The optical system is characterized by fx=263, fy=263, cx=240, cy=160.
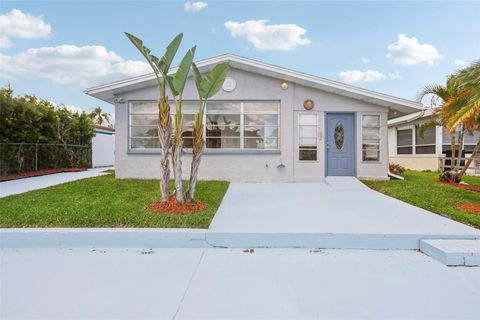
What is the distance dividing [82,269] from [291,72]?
8564 mm

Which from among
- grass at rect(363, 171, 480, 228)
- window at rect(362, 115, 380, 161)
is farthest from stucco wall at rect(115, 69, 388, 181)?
grass at rect(363, 171, 480, 228)

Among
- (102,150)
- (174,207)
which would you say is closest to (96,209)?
(174,207)

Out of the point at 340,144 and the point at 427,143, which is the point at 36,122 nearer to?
the point at 340,144

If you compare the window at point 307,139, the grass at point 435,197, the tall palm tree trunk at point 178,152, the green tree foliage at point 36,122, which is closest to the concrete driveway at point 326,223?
the grass at point 435,197

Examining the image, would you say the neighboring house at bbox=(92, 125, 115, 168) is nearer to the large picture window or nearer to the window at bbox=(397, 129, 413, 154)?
the large picture window

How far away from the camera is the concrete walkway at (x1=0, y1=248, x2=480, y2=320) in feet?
8.32

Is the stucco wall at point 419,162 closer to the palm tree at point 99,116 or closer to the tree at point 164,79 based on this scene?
the tree at point 164,79

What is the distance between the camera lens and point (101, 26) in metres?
11.0

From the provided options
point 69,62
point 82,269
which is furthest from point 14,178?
point 69,62

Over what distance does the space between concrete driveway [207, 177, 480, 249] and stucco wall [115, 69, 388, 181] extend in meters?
2.60

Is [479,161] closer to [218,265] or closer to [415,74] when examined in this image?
[415,74]

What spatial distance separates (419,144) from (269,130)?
13.1 m

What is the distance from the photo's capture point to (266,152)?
10.2 m

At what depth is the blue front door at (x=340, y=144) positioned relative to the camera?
10328 mm
